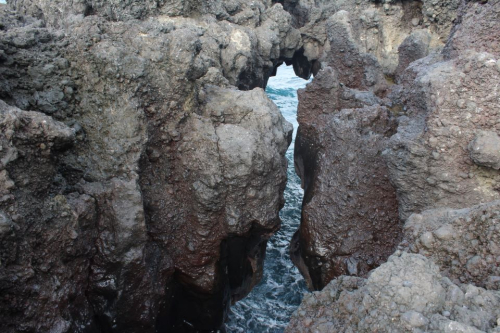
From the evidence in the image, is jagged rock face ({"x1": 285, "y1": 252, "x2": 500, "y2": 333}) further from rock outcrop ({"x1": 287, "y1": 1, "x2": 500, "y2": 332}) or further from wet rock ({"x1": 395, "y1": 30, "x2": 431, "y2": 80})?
wet rock ({"x1": 395, "y1": 30, "x2": 431, "y2": 80})

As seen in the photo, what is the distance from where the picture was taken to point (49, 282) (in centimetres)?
347

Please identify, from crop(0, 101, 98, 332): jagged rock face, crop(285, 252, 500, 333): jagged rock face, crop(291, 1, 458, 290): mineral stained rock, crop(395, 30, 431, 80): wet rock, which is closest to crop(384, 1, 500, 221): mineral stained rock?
crop(291, 1, 458, 290): mineral stained rock

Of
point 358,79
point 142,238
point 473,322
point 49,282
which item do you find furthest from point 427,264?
point 358,79

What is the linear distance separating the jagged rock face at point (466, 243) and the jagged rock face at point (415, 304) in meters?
0.23

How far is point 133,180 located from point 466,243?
8.88 feet

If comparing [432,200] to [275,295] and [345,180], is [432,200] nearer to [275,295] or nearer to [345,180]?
[345,180]

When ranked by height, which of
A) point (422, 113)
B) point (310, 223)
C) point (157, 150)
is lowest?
point (310, 223)

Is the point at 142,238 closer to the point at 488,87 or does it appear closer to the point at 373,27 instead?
the point at 488,87

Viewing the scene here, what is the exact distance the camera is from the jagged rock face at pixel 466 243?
291 centimetres

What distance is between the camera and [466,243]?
10.2 feet

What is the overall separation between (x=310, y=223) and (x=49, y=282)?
3163 millimetres

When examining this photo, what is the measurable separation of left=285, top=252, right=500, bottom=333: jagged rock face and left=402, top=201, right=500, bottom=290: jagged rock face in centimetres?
23

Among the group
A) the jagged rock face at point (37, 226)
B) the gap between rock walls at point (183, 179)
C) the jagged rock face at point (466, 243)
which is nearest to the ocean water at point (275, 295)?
the gap between rock walls at point (183, 179)

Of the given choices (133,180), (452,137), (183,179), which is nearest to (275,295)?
(183,179)
